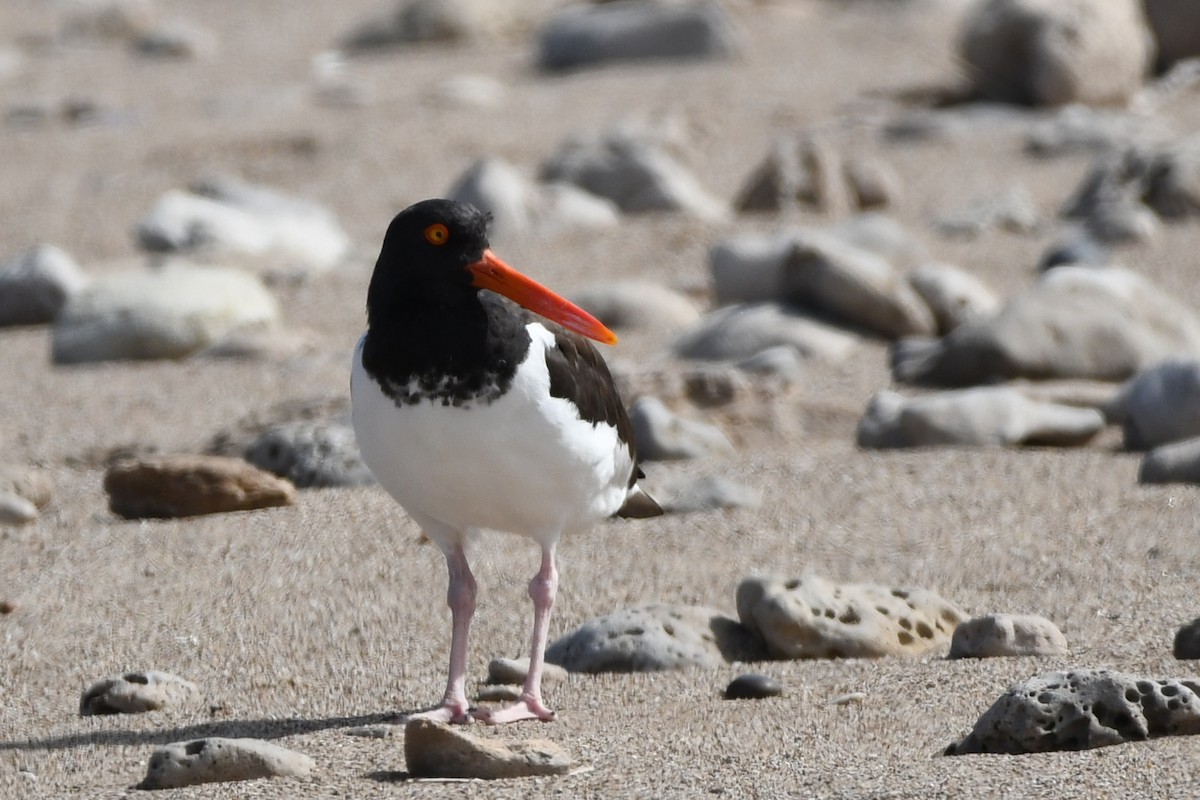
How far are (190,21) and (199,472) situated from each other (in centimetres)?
1466

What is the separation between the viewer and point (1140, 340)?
7691mm

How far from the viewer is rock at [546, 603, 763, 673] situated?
4684 millimetres

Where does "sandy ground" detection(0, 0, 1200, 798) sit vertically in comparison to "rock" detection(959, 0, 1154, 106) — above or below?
below

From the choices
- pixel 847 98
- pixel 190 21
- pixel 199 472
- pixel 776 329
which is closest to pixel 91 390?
pixel 199 472

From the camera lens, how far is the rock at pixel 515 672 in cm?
464

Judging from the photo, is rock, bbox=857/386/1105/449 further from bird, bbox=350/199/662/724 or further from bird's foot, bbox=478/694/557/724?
bird's foot, bbox=478/694/557/724

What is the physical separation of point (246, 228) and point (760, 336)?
12.8 ft

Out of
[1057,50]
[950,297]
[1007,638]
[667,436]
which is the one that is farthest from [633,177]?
[1007,638]

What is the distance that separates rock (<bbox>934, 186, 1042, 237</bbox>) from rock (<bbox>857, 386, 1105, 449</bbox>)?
11.9ft

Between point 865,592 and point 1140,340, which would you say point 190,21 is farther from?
point 865,592

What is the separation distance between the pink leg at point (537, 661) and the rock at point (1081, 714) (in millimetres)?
986

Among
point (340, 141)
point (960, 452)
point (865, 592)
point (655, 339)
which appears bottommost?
point (865, 592)

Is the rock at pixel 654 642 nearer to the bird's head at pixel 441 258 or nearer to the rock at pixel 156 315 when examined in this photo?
the bird's head at pixel 441 258

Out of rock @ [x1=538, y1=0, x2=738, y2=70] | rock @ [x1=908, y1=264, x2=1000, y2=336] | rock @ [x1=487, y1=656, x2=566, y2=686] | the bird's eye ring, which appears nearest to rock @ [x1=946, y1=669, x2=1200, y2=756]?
rock @ [x1=487, y1=656, x2=566, y2=686]
